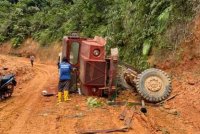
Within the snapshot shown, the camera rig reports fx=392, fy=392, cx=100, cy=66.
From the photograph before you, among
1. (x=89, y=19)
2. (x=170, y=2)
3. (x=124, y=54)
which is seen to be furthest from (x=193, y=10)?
(x=89, y=19)

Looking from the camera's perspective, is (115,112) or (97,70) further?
(97,70)

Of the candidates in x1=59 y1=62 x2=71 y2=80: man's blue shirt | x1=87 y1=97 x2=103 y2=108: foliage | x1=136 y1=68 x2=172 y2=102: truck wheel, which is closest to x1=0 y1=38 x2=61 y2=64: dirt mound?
x1=59 y1=62 x2=71 y2=80: man's blue shirt

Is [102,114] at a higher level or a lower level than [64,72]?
lower

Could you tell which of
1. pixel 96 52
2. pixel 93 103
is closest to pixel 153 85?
pixel 93 103

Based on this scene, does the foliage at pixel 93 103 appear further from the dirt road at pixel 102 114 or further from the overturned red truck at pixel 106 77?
the overturned red truck at pixel 106 77

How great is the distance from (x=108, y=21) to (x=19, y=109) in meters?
15.5

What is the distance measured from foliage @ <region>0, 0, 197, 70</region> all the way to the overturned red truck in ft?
7.14

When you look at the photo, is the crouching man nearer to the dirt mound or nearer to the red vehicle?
the red vehicle

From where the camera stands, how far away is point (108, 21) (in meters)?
27.9

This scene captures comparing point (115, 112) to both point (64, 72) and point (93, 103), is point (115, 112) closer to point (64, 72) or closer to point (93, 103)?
point (93, 103)

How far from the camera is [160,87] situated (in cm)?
1340

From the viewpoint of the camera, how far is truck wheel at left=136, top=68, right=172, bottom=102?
13234 mm

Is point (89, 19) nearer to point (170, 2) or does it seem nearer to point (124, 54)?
point (124, 54)

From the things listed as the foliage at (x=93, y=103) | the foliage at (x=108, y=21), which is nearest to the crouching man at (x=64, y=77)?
the foliage at (x=93, y=103)
